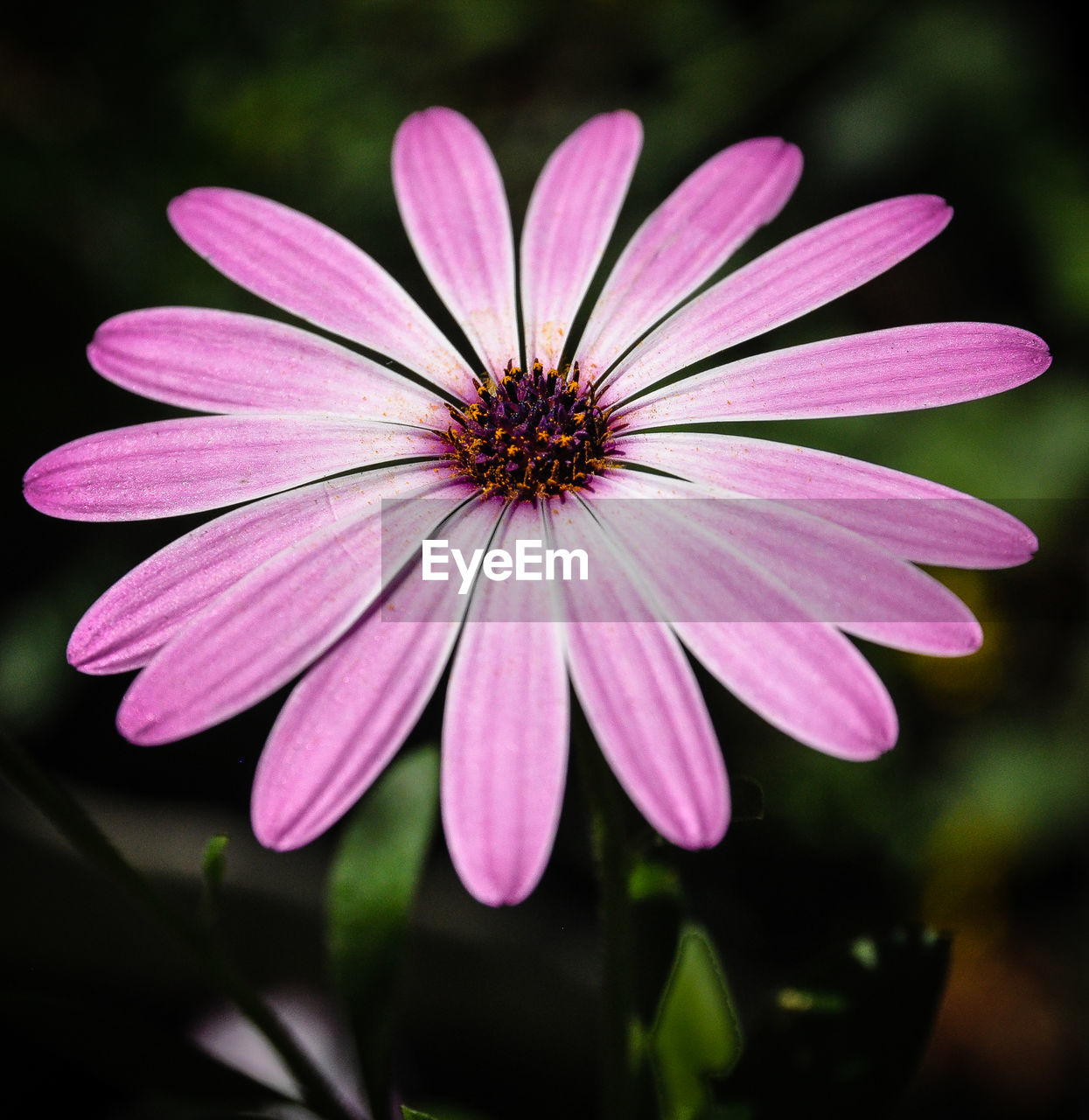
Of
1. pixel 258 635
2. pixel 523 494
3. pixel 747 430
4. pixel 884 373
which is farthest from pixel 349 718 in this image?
pixel 747 430

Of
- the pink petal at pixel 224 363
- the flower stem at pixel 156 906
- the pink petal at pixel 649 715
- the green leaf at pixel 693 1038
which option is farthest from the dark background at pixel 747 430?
the pink petal at pixel 649 715

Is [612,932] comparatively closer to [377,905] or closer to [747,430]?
[377,905]

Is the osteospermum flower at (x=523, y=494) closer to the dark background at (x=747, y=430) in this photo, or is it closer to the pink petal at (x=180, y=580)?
the pink petal at (x=180, y=580)

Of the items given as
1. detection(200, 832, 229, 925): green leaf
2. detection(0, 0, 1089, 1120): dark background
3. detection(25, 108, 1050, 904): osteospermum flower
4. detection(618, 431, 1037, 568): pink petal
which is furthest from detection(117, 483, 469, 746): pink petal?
detection(0, 0, 1089, 1120): dark background

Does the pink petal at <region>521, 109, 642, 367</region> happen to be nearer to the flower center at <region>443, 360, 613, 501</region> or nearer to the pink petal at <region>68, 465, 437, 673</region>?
the flower center at <region>443, 360, 613, 501</region>

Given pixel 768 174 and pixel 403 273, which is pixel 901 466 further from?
pixel 768 174
